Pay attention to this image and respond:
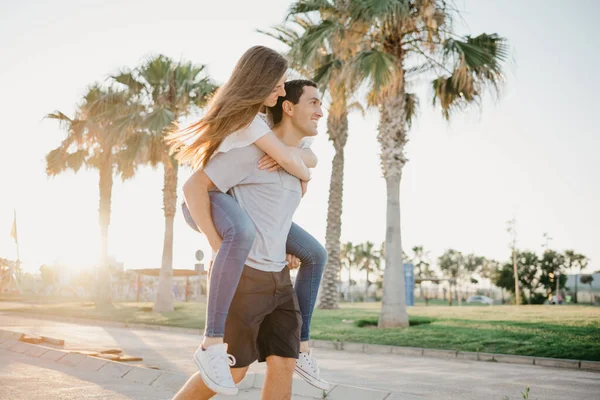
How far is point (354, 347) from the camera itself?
1199 cm

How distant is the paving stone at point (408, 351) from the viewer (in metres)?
11.1

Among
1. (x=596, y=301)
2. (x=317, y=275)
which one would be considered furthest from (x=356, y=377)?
(x=596, y=301)

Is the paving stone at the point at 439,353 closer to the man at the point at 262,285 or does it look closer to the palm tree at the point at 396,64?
the palm tree at the point at 396,64

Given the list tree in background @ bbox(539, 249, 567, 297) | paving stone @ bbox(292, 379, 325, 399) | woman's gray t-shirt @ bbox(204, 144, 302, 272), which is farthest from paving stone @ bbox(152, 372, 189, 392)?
tree in background @ bbox(539, 249, 567, 297)

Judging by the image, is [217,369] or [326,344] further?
[326,344]

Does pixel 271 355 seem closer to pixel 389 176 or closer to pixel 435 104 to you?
pixel 389 176

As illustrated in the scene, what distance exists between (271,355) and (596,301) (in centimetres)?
6012

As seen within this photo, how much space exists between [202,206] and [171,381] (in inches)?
140

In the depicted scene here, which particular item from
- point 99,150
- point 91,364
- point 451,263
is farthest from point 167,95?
point 451,263

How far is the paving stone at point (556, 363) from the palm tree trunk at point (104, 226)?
19565 millimetres

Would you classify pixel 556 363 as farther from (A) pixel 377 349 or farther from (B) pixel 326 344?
(B) pixel 326 344

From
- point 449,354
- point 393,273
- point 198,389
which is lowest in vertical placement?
point 449,354

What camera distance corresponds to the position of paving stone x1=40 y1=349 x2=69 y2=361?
24.2ft

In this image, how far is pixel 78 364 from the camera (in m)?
6.95
